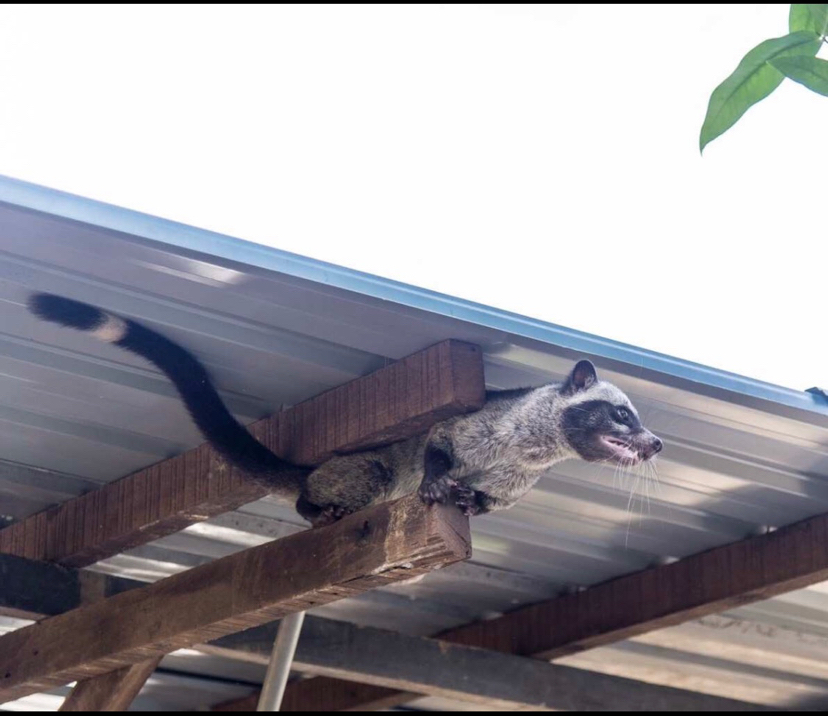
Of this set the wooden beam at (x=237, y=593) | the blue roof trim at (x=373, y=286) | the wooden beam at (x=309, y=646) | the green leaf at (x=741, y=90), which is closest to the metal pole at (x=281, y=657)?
the wooden beam at (x=309, y=646)

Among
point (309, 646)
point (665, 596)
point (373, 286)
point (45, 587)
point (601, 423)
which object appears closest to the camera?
point (373, 286)

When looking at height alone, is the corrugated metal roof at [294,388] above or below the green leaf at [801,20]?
above

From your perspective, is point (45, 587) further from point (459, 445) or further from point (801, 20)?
point (801, 20)

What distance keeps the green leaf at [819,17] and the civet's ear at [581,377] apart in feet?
8.15

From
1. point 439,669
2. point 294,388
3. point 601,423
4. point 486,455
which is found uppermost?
point 294,388

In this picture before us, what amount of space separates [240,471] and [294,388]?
316 millimetres

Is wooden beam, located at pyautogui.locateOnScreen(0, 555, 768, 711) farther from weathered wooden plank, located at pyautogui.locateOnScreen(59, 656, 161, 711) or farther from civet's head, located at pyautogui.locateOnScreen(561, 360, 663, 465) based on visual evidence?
civet's head, located at pyautogui.locateOnScreen(561, 360, 663, 465)

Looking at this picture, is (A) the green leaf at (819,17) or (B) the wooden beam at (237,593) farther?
(B) the wooden beam at (237,593)

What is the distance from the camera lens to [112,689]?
4.44 metres

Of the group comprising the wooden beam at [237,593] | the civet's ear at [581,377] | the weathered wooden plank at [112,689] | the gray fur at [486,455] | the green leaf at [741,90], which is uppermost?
the civet's ear at [581,377]

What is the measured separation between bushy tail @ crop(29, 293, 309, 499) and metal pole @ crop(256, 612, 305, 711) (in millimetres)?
924

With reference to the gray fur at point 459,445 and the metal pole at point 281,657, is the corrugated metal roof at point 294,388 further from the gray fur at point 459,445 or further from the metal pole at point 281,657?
the metal pole at point 281,657

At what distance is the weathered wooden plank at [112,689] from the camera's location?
4422 millimetres

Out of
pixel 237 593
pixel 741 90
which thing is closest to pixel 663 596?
pixel 237 593
